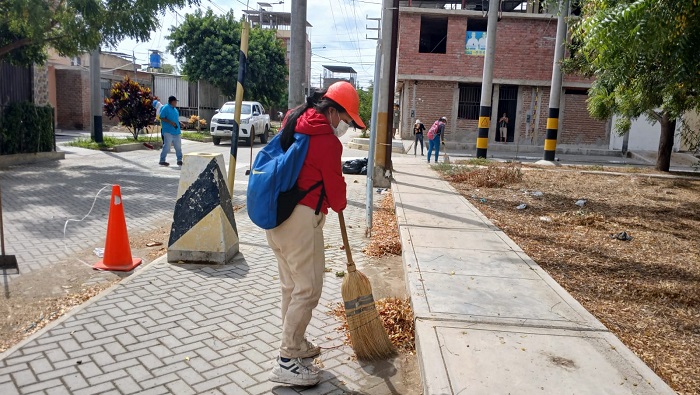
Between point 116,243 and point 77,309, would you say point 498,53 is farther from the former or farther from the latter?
point 77,309

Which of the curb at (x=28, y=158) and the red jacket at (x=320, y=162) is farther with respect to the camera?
the curb at (x=28, y=158)

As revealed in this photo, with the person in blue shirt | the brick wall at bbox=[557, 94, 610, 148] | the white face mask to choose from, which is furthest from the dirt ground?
the brick wall at bbox=[557, 94, 610, 148]

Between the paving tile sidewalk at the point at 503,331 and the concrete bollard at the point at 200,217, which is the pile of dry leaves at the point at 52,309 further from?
the paving tile sidewalk at the point at 503,331

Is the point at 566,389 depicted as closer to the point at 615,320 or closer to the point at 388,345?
the point at 388,345

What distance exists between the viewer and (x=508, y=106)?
94.0ft

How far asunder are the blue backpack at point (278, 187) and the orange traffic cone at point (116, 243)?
2818mm

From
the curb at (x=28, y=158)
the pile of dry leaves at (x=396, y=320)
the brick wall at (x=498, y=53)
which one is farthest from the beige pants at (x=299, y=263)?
the brick wall at (x=498, y=53)

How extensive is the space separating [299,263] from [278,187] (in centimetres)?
48

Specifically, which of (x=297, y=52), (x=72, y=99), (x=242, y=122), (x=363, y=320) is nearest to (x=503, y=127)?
(x=242, y=122)

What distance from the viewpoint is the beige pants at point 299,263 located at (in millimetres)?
3215

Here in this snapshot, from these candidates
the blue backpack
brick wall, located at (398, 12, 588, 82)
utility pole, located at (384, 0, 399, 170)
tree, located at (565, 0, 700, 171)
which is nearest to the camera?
the blue backpack

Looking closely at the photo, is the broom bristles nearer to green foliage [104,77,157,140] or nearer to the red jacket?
the red jacket

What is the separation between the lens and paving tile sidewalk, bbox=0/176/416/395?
3266 mm

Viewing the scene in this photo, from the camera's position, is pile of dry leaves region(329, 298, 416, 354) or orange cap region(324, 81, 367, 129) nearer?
orange cap region(324, 81, 367, 129)
